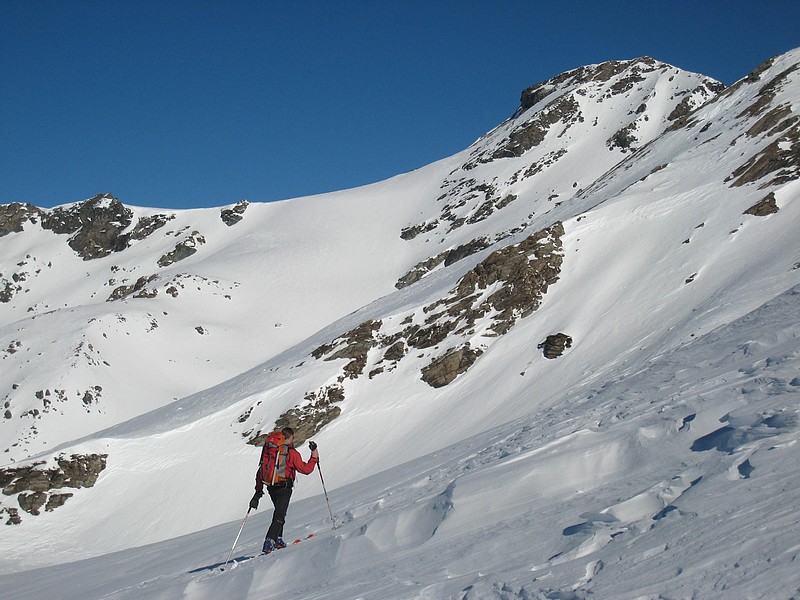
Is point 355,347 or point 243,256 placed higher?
point 243,256

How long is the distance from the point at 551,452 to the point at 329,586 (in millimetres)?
2929

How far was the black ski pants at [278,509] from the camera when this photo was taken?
9125 mm

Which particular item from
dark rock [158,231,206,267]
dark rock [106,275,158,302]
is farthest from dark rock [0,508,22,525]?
dark rock [158,231,206,267]

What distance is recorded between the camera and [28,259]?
286ft

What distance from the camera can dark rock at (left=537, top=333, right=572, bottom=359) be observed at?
983 inches

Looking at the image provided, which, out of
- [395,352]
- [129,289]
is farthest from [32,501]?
[129,289]

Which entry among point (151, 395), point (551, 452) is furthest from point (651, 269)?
point (151, 395)

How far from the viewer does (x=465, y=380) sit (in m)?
26.9

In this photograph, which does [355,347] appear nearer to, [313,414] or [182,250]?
[313,414]

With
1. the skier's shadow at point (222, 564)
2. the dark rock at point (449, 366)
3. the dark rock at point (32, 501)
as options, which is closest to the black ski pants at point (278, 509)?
the skier's shadow at point (222, 564)

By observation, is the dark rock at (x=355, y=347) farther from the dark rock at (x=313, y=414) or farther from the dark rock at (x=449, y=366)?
the dark rock at (x=449, y=366)

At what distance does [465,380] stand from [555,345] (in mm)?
3901

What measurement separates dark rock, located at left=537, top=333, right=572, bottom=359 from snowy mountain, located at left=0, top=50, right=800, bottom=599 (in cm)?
10

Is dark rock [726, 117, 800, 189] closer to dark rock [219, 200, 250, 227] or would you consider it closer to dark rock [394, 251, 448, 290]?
dark rock [394, 251, 448, 290]
